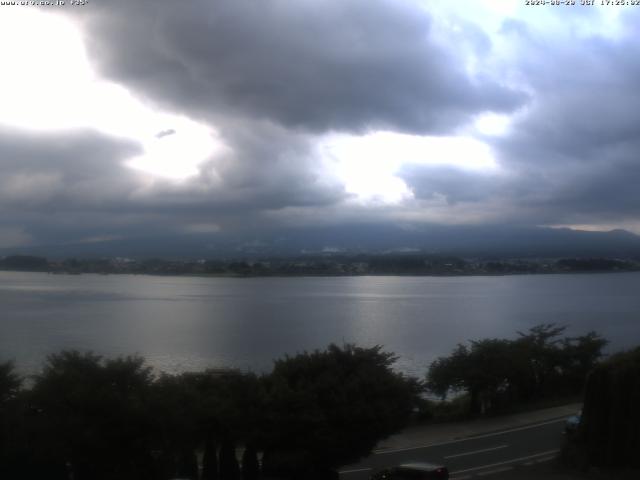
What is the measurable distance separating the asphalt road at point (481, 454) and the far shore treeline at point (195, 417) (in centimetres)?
205

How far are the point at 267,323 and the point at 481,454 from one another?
45497 mm

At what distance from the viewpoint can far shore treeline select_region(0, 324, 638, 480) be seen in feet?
41.9

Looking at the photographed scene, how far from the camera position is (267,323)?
63.2m

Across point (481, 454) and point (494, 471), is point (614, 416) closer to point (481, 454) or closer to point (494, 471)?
point (494, 471)

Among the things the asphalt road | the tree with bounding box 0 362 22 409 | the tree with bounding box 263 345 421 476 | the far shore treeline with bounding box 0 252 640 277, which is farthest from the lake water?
the far shore treeline with bounding box 0 252 640 277

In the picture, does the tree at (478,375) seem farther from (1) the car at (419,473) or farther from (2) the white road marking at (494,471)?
(1) the car at (419,473)

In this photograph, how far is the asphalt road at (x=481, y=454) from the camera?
1692 centimetres

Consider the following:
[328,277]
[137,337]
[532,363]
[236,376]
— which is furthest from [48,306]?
[328,277]

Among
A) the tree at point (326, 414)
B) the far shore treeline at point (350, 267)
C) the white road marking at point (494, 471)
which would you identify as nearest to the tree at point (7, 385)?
the tree at point (326, 414)

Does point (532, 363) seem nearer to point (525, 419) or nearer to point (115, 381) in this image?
point (525, 419)

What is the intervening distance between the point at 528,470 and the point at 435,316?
5708 centimetres

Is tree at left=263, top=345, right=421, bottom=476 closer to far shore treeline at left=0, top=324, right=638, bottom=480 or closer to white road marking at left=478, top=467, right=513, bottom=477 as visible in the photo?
far shore treeline at left=0, top=324, right=638, bottom=480

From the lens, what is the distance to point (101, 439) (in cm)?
1291

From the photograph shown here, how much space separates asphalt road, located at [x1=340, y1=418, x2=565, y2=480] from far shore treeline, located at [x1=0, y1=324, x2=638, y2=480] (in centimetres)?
205
